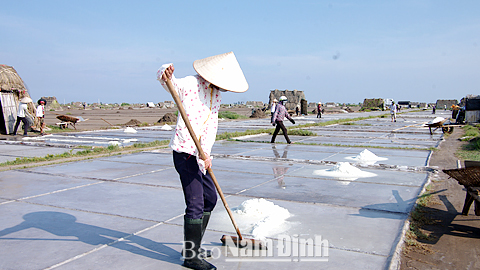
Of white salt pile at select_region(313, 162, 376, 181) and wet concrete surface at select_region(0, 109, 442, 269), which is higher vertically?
white salt pile at select_region(313, 162, 376, 181)

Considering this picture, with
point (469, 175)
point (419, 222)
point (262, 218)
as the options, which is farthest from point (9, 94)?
point (469, 175)

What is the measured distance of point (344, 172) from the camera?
824cm

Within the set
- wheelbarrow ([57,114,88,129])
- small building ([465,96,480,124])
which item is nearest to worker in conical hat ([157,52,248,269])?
wheelbarrow ([57,114,88,129])

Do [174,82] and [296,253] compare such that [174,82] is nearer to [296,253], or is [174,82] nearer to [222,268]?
[222,268]

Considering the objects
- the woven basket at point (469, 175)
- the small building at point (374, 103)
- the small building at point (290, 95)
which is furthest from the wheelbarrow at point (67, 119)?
the small building at point (374, 103)

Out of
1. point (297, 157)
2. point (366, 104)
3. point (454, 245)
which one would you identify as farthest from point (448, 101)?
point (454, 245)

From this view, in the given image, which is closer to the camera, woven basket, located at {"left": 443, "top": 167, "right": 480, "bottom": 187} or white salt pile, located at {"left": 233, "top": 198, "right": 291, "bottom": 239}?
white salt pile, located at {"left": 233, "top": 198, "right": 291, "bottom": 239}

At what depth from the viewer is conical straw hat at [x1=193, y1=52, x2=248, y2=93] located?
365 cm

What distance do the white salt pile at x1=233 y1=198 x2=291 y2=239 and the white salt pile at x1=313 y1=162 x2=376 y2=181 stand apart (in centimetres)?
305

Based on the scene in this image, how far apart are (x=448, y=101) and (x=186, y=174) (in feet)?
280

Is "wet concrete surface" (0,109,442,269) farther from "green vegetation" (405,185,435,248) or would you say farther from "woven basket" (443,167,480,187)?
"woven basket" (443,167,480,187)

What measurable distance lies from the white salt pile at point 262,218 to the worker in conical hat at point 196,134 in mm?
975

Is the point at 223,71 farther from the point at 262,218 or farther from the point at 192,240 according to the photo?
the point at 262,218

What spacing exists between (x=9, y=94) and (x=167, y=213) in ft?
53.2
